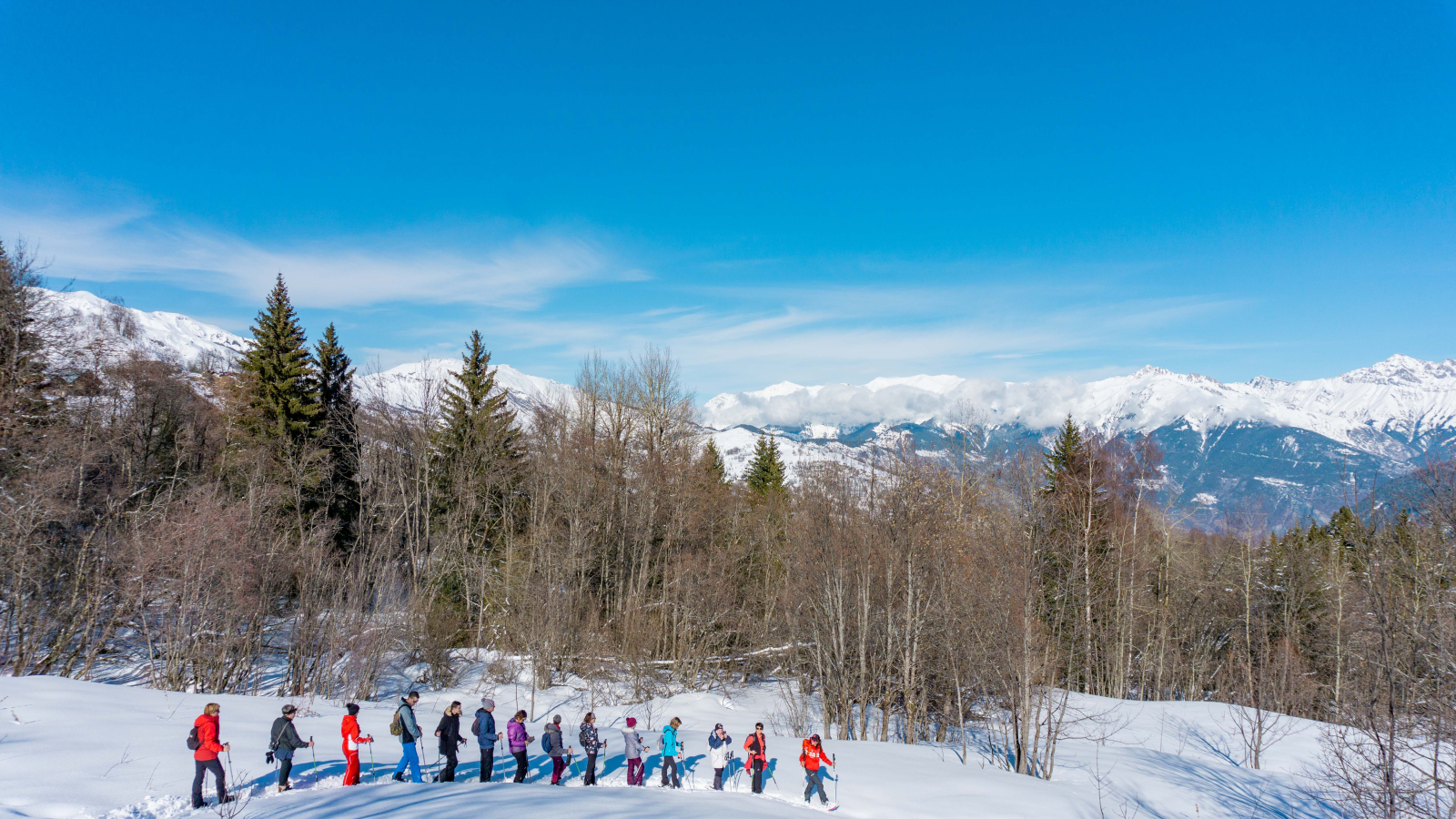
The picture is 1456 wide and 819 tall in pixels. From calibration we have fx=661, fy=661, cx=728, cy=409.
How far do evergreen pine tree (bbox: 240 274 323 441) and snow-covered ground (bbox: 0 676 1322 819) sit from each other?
16316mm

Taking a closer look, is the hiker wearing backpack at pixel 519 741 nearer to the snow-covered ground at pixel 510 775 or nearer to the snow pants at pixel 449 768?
the snow-covered ground at pixel 510 775

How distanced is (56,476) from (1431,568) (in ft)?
140

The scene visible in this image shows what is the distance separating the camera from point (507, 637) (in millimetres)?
32781

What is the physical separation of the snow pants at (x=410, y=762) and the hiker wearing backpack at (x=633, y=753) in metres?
4.31

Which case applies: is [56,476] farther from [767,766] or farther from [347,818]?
[767,766]

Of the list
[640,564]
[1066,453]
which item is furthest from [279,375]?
[1066,453]

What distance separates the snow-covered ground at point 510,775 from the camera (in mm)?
11141

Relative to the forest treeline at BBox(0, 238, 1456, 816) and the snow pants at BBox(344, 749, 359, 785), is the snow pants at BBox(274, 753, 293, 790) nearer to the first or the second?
the snow pants at BBox(344, 749, 359, 785)

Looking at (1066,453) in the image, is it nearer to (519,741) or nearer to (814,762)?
(814,762)

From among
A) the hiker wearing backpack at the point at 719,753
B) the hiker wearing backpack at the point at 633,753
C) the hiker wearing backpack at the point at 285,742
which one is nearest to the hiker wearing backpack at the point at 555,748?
the hiker wearing backpack at the point at 633,753

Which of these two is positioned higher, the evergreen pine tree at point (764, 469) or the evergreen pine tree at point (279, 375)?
the evergreen pine tree at point (279, 375)

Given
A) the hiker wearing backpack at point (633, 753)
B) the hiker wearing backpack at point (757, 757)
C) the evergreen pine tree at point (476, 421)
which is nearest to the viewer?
the hiker wearing backpack at point (633, 753)

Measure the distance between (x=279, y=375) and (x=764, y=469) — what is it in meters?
34.9

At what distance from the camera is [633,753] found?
602 inches
